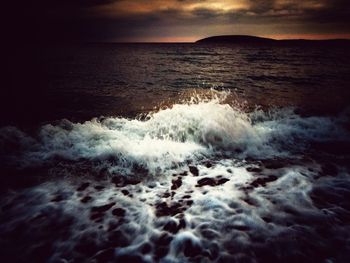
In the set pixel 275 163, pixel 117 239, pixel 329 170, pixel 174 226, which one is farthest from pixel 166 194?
pixel 329 170

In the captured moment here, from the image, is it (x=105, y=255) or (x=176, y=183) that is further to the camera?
(x=176, y=183)

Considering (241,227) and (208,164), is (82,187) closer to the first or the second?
(208,164)

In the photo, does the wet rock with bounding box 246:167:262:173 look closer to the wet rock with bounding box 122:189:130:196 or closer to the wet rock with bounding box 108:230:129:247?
the wet rock with bounding box 122:189:130:196

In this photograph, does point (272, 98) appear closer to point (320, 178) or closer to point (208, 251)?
point (320, 178)

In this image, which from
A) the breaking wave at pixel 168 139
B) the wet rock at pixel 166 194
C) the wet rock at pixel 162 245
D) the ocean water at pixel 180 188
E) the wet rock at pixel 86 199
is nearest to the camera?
the wet rock at pixel 162 245

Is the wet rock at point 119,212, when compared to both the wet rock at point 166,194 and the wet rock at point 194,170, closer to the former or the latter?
the wet rock at point 166,194

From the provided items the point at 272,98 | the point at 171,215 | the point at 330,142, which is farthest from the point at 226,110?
the point at 272,98

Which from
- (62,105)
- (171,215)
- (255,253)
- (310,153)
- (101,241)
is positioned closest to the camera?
(255,253)

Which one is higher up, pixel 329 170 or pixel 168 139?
pixel 168 139

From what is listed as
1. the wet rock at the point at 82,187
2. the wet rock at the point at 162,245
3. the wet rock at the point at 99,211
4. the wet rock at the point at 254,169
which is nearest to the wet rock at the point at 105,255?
the wet rock at the point at 162,245

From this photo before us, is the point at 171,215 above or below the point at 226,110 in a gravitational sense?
below

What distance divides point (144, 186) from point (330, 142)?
6.91 m

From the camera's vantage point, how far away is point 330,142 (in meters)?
8.38

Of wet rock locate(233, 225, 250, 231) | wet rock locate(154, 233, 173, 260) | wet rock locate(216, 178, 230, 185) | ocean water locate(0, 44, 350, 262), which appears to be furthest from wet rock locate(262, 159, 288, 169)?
wet rock locate(154, 233, 173, 260)
